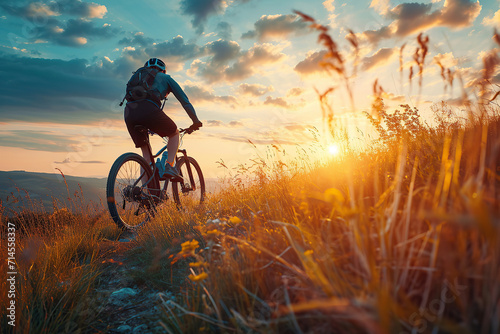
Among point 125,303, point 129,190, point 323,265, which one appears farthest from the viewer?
point 129,190

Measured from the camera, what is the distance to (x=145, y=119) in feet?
15.4

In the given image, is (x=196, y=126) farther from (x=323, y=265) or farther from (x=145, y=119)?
(x=323, y=265)

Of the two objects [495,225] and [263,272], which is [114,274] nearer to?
[263,272]

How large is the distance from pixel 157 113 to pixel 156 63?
95 cm

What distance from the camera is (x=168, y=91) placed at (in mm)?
4961

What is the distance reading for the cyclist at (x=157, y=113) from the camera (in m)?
4.63

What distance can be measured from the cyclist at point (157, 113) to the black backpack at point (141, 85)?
0.04 meters

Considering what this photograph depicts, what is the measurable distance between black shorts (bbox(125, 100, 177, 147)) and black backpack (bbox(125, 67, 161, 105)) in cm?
10

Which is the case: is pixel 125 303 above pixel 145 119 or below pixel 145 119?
below

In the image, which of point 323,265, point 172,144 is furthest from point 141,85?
point 323,265

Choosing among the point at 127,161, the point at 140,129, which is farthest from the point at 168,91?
the point at 127,161

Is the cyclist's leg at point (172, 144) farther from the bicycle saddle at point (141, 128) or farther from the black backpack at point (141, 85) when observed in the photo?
the black backpack at point (141, 85)

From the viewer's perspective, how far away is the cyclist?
4629 millimetres

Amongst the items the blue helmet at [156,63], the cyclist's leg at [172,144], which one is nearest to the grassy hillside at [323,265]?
the cyclist's leg at [172,144]
